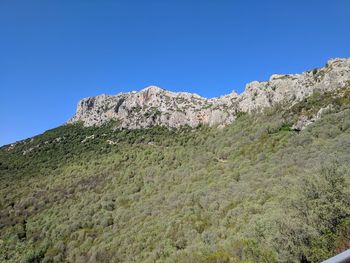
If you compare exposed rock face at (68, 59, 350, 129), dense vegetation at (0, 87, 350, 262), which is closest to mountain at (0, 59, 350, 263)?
dense vegetation at (0, 87, 350, 262)

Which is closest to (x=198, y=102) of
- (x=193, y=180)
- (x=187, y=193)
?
(x=193, y=180)

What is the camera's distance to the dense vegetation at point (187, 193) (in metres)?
22.9

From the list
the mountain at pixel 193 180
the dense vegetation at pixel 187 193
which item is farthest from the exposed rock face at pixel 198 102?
the dense vegetation at pixel 187 193

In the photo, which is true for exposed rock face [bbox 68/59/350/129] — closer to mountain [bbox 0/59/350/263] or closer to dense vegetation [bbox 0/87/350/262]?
mountain [bbox 0/59/350/263]

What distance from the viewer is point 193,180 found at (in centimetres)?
7500

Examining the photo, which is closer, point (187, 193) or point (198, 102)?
point (187, 193)

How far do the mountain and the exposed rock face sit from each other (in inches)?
21.3

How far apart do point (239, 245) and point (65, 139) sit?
102536 mm

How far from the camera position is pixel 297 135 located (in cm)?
6906

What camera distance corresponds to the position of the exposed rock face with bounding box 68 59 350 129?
86250 mm

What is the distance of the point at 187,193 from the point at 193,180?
735 cm

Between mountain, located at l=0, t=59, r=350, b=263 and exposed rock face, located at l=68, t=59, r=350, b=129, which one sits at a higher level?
exposed rock face, located at l=68, t=59, r=350, b=129

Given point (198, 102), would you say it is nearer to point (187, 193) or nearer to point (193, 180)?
point (193, 180)

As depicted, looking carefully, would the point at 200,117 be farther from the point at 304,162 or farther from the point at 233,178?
the point at 304,162
